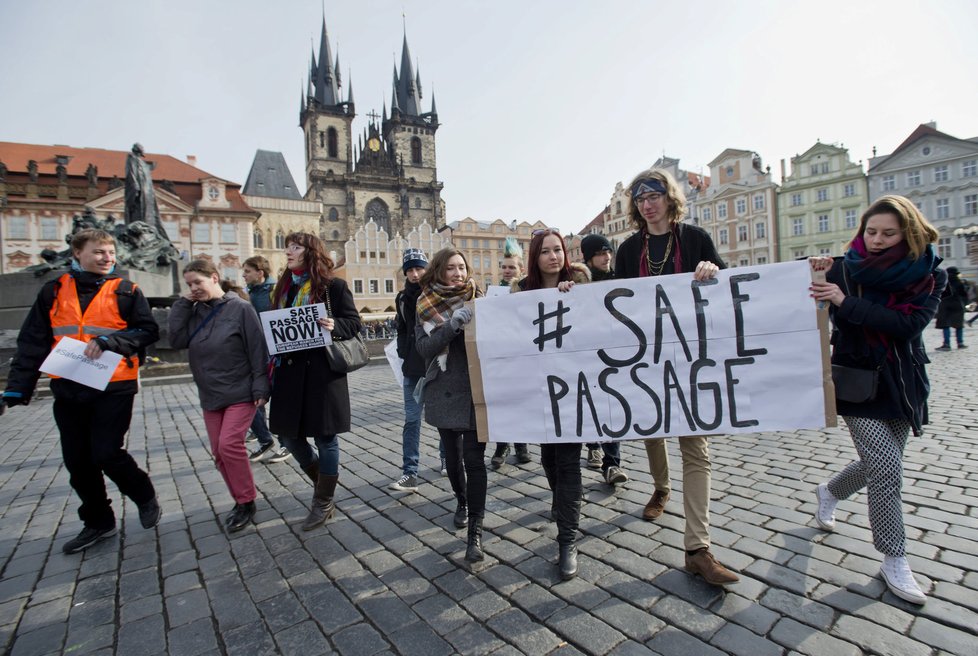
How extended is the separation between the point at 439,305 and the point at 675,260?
145cm

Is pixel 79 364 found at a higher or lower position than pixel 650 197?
lower

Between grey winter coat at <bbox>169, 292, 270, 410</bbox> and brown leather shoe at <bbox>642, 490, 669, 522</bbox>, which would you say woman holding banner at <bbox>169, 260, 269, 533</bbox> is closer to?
grey winter coat at <bbox>169, 292, 270, 410</bbox>

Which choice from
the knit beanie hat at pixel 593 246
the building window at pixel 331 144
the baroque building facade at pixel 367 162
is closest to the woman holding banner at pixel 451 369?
the knit beanie hat at pixel 593 246

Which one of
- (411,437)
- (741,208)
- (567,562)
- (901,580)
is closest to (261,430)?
(411,437)

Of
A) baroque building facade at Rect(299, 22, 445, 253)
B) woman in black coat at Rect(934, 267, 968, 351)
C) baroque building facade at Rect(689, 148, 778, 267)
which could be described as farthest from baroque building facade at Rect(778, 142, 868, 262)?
baroque building facade at Rect(299, 22, 445, 253)

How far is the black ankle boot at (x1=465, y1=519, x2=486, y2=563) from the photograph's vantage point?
3018mm

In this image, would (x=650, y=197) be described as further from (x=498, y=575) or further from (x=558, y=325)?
(x=498, y=575)

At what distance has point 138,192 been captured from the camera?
47.3 feet

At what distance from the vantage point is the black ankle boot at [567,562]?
2.80m

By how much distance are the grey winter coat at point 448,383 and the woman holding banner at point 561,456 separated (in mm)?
578

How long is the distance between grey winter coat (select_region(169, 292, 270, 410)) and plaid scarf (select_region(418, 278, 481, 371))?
131 centimetres

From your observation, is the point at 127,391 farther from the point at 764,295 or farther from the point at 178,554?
the point at 764,295

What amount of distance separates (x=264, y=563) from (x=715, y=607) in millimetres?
2547

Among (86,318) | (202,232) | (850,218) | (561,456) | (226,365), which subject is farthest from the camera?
(202,232)
